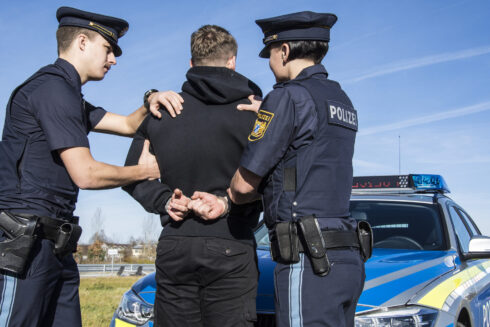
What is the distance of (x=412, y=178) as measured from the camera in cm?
533

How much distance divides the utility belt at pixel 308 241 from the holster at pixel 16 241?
1.18 metres

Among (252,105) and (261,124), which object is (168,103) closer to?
(252,105)

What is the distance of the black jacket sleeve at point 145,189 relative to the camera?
2857 mm

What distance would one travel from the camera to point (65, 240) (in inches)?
110

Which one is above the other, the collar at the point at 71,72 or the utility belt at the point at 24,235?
the collar at the point at 71,72

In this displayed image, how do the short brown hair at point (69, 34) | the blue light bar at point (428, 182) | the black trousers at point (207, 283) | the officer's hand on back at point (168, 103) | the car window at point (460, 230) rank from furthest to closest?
the blue light bar at point (428, 182) → the car window at point (460, 230) → the short brown hair at point (69, 34) → the officer's hand on back at point (168, 103) → the black trousers at point (207, 283)

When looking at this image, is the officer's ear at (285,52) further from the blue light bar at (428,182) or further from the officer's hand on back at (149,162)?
the blue light bar at (428,182)

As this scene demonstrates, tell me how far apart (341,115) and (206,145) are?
2.22 feet

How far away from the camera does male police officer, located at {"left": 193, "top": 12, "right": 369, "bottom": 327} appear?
2.32 metres

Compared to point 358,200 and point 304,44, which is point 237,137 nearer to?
point 304,44

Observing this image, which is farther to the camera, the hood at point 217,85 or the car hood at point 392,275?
the car hood at point 392,275

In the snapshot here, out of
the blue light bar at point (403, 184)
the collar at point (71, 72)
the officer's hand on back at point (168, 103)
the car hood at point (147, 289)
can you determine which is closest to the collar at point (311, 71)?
the officer's hand on back at point (168, 103)

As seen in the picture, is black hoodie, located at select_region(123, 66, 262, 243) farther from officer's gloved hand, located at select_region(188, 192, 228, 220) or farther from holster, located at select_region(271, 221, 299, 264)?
holster, located at select_region(271, 221, 299, 264)

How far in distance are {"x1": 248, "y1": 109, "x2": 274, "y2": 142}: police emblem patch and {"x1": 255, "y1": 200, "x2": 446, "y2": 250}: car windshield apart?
229 centimetres
